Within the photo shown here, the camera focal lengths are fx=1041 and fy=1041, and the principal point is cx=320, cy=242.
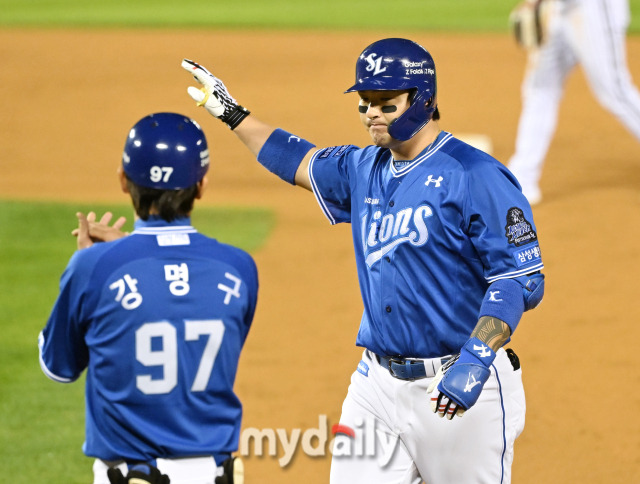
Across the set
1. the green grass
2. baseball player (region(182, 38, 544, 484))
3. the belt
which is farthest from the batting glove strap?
the green grass

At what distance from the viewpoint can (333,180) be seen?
15.2 feet

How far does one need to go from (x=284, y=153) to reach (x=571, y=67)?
6406 mm

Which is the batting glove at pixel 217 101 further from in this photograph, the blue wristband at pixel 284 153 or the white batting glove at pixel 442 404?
the white batting glove at pixel 442 404

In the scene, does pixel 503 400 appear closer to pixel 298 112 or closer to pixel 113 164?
pixel 113 164

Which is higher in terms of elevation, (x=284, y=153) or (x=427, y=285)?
(x=284, y=153)

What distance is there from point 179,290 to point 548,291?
5.86 m

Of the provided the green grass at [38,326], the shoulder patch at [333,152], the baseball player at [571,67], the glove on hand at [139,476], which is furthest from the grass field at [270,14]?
the glove on hand at [139,476]

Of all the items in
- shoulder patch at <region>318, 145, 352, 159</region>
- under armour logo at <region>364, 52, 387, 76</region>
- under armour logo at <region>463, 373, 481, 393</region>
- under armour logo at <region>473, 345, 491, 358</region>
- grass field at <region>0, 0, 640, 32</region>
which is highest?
grass field at <region>0, 0, 640, 32</region>

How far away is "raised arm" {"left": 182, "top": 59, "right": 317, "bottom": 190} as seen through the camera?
4766mm

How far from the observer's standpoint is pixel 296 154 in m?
4.77

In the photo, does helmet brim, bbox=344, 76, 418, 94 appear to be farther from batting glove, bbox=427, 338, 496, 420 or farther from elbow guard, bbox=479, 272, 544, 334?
batting glove, bbox=427, 338, 496, 420

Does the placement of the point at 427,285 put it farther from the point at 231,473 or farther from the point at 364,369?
the point at 231,473

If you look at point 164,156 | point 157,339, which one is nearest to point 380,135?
point 164,156

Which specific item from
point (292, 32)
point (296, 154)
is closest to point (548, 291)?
point (296, 154)
